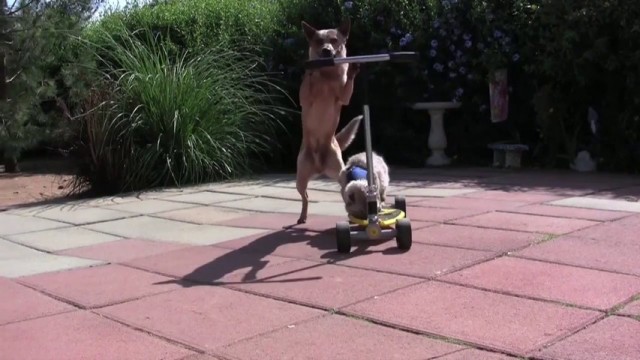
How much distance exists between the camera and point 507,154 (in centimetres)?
1005

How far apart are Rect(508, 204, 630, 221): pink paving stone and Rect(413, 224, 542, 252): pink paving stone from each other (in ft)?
2.66

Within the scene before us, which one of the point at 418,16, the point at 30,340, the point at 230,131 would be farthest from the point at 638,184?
the point at 30,340

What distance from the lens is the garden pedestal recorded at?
1045cm

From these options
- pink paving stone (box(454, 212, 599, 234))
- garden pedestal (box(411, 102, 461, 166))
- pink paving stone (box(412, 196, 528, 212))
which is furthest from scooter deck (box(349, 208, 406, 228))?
garden pedestal (box(411, 102, 461, 166))

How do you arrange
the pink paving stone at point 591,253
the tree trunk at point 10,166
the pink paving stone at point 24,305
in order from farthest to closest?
the tree trunk at point 10,166 < the pink paving stone at point 591,253 < the pink paving stone at point 24,305

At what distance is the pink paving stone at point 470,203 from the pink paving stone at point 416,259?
66.2 inches

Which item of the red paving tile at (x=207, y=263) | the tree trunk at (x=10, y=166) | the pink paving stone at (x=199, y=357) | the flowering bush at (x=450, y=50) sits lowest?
the pink paving stone at (x=199, y=357)

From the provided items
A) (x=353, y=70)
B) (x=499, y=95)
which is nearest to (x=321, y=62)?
(x=353, y=70)

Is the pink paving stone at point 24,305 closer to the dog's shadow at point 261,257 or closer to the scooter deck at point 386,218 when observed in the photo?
the dog's shadow at point 261,257

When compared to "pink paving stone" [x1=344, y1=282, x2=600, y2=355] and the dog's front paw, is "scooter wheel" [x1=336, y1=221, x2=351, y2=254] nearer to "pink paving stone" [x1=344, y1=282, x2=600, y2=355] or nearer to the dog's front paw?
"pink paving stone" [x1=344, y1=282, x2=600, y2=355]

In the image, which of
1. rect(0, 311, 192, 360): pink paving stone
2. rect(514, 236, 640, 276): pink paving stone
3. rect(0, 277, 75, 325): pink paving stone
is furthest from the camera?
rect(514, 236, 640, 276): pink paving stone

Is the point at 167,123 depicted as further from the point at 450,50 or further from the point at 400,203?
the point at 400,203

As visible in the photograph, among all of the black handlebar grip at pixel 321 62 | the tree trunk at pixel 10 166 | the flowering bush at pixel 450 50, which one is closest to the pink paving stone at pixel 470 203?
the black handlebar grip at pixel 321 62

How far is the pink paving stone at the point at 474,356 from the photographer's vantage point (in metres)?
3.04
